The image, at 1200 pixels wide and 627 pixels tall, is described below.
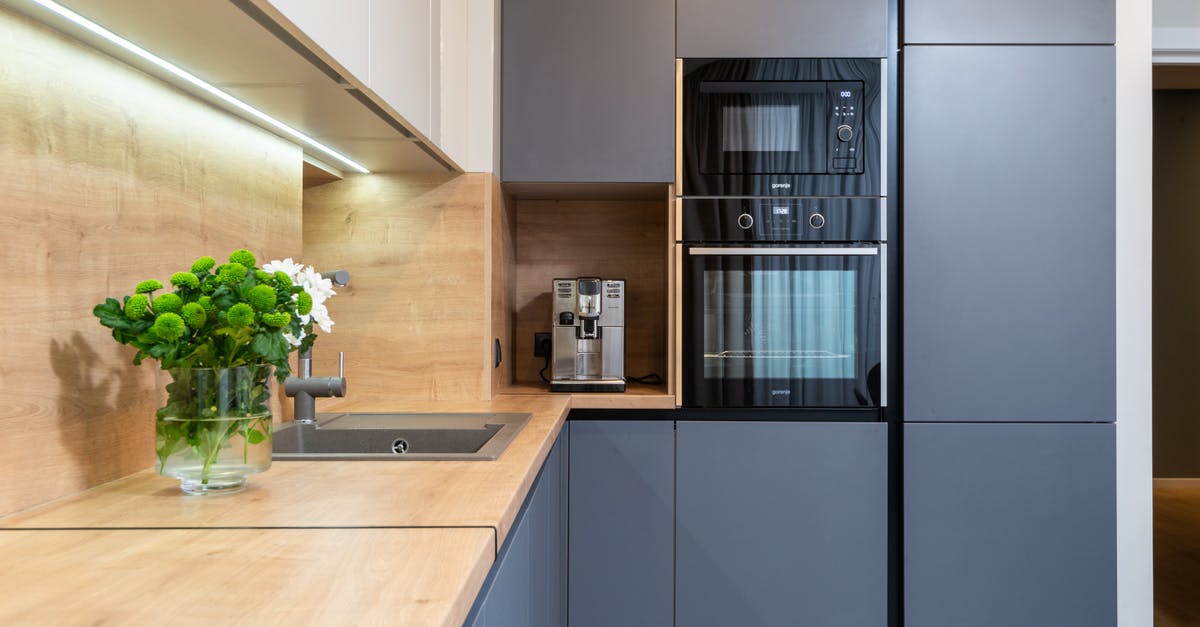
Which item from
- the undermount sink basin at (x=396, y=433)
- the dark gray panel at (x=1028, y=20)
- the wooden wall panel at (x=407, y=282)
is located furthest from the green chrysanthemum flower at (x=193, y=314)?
the dark gray panel at (x=1028, y=20)

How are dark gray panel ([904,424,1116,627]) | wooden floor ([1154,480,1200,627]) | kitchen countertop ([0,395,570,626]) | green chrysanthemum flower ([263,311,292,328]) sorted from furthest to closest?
wooden floor ([1154,480,1200,627]) → dark gray panel ([904,424,1116,627]) → green chrysanthemum flower ([263,311,292,328]) → kitchen countertop ([0,395,570,626])

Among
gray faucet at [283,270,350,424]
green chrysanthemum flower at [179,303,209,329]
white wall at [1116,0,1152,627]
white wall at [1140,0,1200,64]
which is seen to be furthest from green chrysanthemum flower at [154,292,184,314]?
white wall at [1140,0,1200,64]

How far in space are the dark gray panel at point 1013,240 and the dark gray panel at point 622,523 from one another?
29.5 inches

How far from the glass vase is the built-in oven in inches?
57.6

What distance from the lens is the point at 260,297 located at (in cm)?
112

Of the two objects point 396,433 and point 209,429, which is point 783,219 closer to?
point 396,433

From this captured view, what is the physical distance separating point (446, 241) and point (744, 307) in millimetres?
884

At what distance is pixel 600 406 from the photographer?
7.82 feet

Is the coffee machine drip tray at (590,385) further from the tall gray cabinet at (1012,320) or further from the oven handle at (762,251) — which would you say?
the tall gray cabinet at (1012,320)

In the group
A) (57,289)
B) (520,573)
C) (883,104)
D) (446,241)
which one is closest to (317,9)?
(57,289)

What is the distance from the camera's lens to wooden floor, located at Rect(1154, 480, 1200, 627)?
3256 mm

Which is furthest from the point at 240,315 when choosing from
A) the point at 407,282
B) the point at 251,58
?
the point at 407,282

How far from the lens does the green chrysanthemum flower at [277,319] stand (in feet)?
3.72

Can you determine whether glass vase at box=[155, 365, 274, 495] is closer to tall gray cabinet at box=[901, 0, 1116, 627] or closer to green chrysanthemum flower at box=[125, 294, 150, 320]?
green chrysanthemum flower at box=[125, 294, 150, 320]
